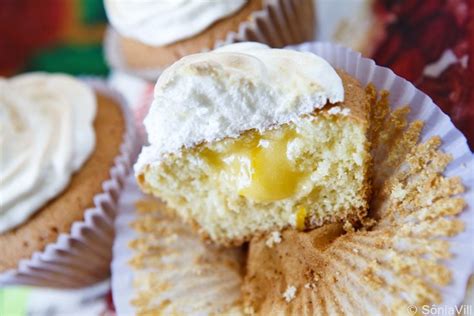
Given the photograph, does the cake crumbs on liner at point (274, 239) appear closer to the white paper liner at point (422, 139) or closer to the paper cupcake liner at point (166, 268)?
the paper cupcake liner at point (166, 268)

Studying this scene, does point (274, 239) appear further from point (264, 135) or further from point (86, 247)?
point (86, 247)

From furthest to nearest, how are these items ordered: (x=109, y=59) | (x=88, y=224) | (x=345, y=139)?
(x=109, y=59), (x=88, y=224), (x=345, y=139)

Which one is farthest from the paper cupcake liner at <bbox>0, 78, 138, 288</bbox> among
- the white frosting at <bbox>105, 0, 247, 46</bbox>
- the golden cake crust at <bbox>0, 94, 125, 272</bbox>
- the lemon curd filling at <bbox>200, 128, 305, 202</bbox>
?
the lemon curd filling at <bbox>200, 128, 305, 202</bbox>

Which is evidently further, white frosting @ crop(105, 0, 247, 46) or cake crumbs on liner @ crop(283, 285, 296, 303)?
white frosting @ crop(105, 0, 247, 46)

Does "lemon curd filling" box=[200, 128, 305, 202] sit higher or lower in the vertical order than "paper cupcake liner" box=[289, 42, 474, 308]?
lower

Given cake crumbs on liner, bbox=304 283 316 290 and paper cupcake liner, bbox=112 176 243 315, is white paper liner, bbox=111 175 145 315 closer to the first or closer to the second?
paper cupcake liner, bbox=112 176 243 315

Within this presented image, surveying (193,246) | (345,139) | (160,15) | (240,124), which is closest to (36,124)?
(160,15)

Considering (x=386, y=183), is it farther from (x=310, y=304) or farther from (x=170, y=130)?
(x=170, y=130)
